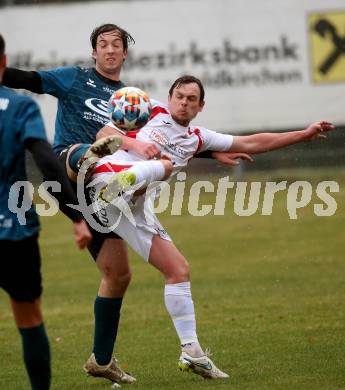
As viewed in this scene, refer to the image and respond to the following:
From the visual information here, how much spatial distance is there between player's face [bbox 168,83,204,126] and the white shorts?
649mm

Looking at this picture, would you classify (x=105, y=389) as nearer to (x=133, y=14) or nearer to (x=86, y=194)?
(x=86, y=194)

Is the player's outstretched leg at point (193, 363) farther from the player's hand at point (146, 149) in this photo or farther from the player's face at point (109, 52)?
the player's face at point (109, 52)

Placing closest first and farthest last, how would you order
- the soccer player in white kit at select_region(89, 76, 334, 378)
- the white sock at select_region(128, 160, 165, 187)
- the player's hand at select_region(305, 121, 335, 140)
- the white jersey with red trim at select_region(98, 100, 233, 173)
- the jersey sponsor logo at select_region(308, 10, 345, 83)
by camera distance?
1. the white sock at select_region(128, 160, 165, 187)
2. the soccer player in white kit at select_region(89, 76, 334, 378)
3. the white jersey with red trim at select_region(98, 100, 233, 173)
4. the player's hand at select_region(305, 121, 335, 140)
5. the jersey sponsor logo at select_region(308, 10, 345, 83)

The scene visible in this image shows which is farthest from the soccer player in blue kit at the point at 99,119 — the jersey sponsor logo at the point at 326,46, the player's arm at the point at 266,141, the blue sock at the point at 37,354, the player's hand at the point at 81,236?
the jersey sponsor logo at the point at 326,46

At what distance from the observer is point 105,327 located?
7.89 m

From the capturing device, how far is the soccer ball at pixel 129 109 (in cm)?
727

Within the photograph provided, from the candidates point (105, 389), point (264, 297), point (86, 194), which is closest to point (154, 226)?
point (86, 194)

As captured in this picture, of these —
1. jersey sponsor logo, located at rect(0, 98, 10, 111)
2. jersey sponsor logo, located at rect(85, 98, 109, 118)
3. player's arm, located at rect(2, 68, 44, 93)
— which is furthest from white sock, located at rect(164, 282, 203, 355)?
jersey sponsor logo, located at rect(0, 98, 10, 111)

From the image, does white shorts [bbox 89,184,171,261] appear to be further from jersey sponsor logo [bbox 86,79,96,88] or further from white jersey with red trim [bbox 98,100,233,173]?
jersey sponsor logo [bbox 86,79,96,88]

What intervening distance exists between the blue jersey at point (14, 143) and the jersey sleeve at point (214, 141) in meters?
2.29

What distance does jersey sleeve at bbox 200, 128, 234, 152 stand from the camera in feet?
26.3

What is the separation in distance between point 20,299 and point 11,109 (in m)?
1.07

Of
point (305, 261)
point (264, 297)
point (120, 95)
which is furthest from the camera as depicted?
point (305, 261)

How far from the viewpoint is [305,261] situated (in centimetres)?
1554
